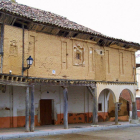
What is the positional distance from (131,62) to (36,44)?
9.64 meters

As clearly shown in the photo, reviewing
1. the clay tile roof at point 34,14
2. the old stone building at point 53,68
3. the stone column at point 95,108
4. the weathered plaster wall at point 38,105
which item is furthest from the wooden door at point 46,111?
the clay tile roof at point 34,14

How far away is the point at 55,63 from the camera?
16672mm

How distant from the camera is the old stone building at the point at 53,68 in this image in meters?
14.6

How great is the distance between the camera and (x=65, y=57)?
56.8 ft

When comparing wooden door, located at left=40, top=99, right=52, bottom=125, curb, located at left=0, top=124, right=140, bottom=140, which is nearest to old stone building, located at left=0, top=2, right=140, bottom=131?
wooden door, located at left=40, top=99, right=52, bottom=125

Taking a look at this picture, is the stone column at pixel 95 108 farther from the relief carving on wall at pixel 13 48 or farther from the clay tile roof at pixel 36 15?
the relief carving on wall at pixel 13 48

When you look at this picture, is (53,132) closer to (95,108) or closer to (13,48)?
(95,108)

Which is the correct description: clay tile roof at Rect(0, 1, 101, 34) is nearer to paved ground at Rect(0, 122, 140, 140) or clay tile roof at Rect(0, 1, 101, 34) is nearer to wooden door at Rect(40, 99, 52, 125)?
wooden door at Rect(40, 99, 52, 125)

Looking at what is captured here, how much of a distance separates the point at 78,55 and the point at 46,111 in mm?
4662

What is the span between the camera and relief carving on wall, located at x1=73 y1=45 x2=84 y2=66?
17938 mm

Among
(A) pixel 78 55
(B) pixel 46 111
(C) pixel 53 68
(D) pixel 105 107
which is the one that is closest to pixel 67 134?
(C) pixel 53 68

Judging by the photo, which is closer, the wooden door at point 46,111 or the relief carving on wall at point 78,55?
the relief carving on wall at point 78,55

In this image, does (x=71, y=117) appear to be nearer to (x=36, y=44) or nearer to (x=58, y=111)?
(x=58, y=111)

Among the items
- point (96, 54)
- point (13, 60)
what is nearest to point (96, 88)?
point (96, 54)
